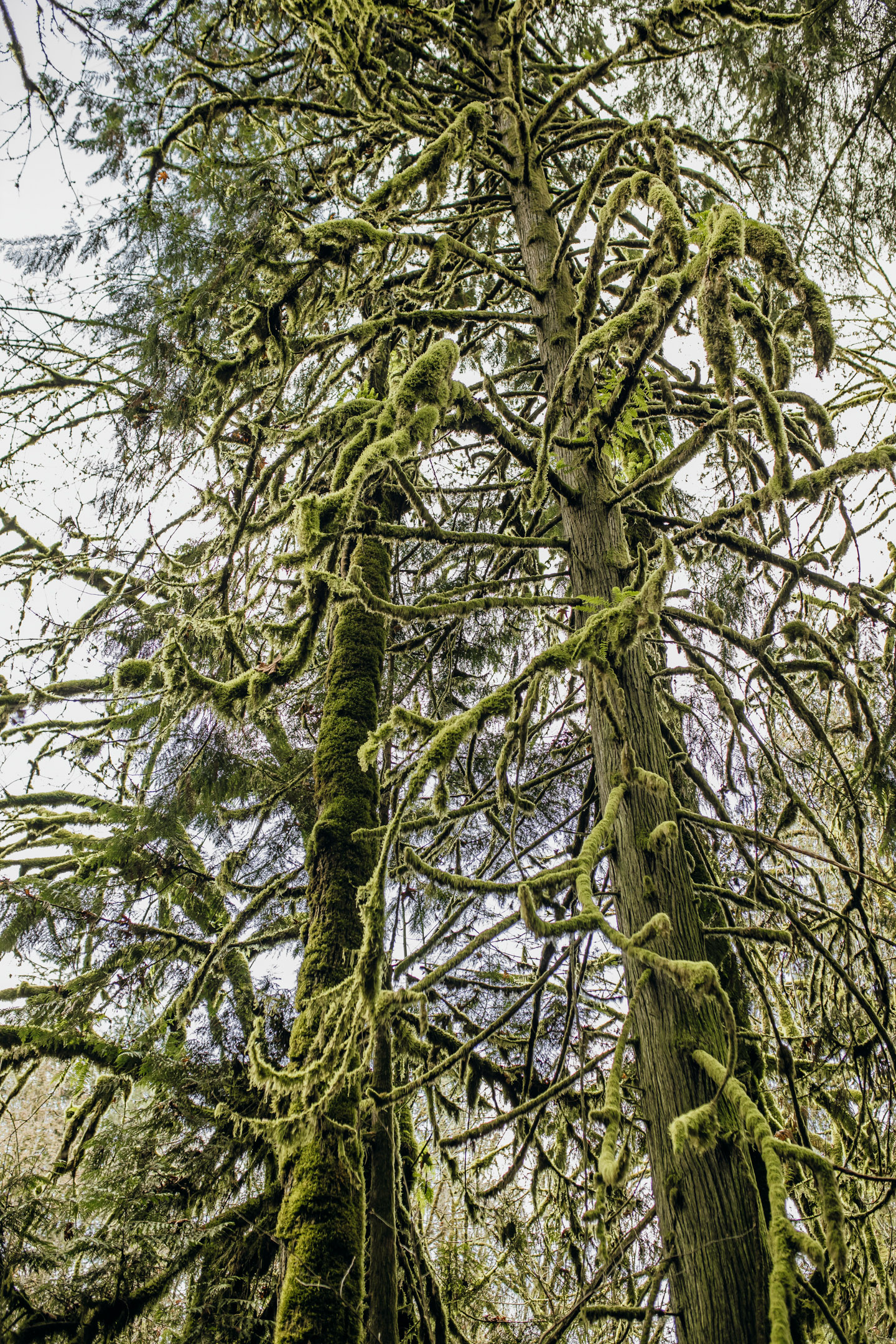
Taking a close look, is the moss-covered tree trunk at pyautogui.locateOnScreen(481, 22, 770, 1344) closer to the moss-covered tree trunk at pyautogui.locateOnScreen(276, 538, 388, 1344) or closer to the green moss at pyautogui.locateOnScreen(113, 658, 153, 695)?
the moss-covered tree trunk at pyautogui.locateOnScreen(276, 538, 388, 1344)

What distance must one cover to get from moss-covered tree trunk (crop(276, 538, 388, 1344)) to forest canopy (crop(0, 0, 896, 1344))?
0.07 ft

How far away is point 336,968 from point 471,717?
5.62 ft

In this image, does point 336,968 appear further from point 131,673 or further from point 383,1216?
point 131,673

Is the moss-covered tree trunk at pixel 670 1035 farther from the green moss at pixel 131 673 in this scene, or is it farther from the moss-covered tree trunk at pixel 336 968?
the green moss at pixel 131 673

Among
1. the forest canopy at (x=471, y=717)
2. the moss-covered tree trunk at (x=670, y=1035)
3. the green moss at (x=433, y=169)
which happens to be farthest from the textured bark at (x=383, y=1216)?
the green moss at (x=433, y=169)

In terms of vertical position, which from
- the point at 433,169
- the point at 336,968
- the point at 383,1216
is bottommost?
the point at 383,1216

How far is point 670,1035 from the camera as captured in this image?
83.4 inches

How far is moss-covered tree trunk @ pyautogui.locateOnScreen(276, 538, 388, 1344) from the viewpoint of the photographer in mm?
2744

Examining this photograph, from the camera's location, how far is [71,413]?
6.66 meters

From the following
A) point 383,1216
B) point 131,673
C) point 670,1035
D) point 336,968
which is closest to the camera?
point 670,1035

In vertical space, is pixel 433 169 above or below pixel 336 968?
above

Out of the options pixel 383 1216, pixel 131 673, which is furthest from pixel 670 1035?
pixel 131 673

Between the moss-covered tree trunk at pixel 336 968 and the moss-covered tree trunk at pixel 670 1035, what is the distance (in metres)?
0.94

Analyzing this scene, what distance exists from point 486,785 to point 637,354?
6.11 ft
